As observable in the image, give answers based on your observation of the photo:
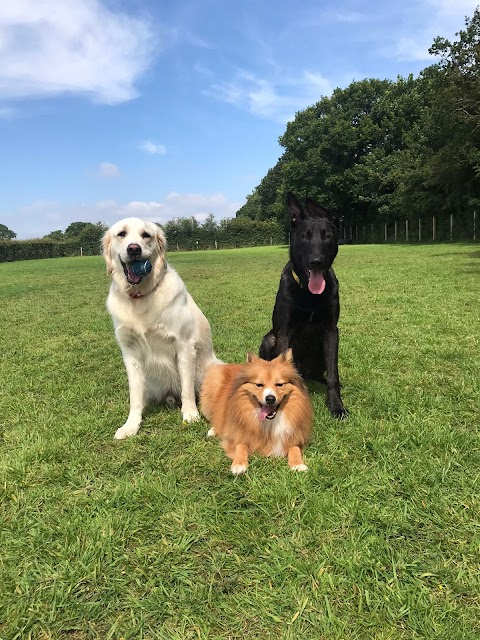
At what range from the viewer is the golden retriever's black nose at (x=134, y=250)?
3.23 metres

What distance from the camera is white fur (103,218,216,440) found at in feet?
11.2

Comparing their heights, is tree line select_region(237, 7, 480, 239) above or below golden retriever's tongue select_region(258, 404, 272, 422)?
above

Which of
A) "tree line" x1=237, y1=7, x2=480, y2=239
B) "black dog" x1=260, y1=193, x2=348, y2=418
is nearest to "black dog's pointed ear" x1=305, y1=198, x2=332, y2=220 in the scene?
"black dog" x1=260, y1=193, x2=348, y2=418

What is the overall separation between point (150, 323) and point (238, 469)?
1.34 metres

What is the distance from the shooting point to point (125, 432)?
3.31 metres

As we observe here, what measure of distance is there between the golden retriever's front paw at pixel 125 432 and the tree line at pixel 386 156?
26.0 m

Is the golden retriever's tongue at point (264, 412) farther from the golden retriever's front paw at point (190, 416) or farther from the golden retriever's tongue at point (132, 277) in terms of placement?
the golden retriever's tongue at point (132, 277)

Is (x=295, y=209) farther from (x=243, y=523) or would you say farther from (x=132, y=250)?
(x=243, y=523)

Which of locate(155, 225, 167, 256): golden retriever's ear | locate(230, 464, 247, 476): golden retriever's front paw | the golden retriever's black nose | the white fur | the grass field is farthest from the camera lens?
locate(155, 225, 167, 256): golden retriever's ear

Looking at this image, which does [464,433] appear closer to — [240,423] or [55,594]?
[240,423]

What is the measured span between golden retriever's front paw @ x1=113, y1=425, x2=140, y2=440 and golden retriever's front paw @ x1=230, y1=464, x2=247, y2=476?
0.97m

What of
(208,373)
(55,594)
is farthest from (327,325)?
(55,594)

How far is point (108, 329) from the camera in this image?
767 centimetres

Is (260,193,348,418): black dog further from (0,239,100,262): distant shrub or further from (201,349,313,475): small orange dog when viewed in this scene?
(0,239,100,262): distant shrub
